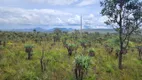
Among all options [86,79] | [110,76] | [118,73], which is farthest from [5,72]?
[118,73]

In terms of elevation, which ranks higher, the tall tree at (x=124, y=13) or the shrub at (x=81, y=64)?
the tall tree at (x=124, y=13)

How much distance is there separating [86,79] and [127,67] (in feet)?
19.6

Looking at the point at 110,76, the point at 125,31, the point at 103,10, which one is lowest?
the point at 110,76

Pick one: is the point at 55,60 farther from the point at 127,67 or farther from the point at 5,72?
the point at 127,67

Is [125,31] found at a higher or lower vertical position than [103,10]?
lower

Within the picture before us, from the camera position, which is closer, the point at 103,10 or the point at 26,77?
the point at 26,77

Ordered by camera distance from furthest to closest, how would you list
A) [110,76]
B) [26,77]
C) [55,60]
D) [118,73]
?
1. [55,60]
2. [118,73]
3. [110,76]
4. [26,77]

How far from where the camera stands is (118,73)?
48.5ft

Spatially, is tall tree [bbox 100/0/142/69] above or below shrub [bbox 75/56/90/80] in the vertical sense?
above

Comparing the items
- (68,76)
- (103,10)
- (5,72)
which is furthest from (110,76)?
(5,72)

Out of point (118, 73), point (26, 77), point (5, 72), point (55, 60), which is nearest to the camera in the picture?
point (26, 77)

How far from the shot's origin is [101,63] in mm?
16828

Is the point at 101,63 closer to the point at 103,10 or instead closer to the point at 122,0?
the point at 103,10

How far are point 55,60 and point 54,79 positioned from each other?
4271mm
